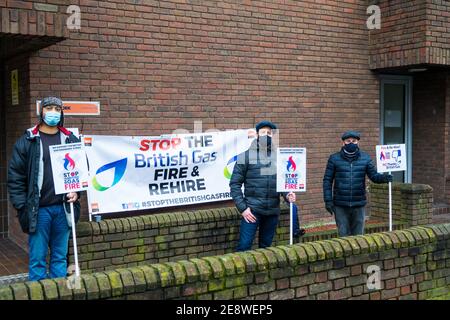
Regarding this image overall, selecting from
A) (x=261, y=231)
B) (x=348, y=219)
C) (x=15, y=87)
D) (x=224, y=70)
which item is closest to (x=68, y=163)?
(x=261, y=231)

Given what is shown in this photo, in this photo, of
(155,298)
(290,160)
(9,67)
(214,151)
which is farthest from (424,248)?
(9,67)

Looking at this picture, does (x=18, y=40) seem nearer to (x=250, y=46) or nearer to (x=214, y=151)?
(x=214, y=151)

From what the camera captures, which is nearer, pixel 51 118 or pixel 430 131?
pixel 51 118

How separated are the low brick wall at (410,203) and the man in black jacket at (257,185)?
10.6ft

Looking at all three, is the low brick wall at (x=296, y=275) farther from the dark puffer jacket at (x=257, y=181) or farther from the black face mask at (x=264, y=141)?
the black face mask at (x=264, y=141)

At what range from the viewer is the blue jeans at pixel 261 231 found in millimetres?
5312

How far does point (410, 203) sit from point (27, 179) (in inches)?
223

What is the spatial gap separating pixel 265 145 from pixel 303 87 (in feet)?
11.3

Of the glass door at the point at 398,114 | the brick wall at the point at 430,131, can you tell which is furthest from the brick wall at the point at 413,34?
the brick wall at the point at 430,131

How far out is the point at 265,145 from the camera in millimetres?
5367

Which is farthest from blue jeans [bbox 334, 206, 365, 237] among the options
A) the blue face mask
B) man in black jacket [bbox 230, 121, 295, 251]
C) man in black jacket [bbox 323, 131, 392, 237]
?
the blue face mask

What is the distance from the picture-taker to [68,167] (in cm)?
436

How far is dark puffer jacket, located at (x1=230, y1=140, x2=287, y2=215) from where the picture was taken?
5.27 metres

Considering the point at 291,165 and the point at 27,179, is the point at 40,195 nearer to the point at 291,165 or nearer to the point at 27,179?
the point at 27,179
